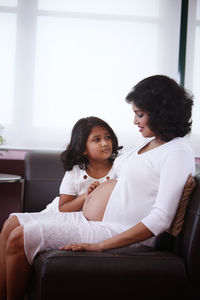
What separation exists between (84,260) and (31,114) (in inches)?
102

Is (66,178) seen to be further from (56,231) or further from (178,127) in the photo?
(178,127)

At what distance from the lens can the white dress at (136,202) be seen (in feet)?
3.97

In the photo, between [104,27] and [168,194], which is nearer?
[168,194]

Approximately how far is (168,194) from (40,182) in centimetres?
123

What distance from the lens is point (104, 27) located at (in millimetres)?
3641

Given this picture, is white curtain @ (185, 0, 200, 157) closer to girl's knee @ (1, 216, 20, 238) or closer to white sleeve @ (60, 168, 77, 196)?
white sleeve @ (60, 168, 77, 196)

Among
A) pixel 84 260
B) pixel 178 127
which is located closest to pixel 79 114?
pixel 178 127

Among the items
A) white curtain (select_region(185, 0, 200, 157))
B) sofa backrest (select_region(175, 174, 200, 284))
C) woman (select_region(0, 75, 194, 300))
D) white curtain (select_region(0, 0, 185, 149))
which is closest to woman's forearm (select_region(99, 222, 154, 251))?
woman (select_region(0, 75, 194, 300))

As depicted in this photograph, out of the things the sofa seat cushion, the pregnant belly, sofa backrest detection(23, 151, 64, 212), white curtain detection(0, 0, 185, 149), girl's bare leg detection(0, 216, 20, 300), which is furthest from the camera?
white curtain detection(0, 0, 185, 149)

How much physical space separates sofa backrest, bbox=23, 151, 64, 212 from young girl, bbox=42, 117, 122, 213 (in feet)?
0.76

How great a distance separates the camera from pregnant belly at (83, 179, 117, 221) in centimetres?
150

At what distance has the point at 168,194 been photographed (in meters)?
1.20

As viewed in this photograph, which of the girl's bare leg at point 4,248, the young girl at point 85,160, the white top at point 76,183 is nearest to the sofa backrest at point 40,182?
the young girl at point 85,160

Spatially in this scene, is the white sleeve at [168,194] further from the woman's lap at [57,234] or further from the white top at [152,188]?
the woman's lap at [57,234]
